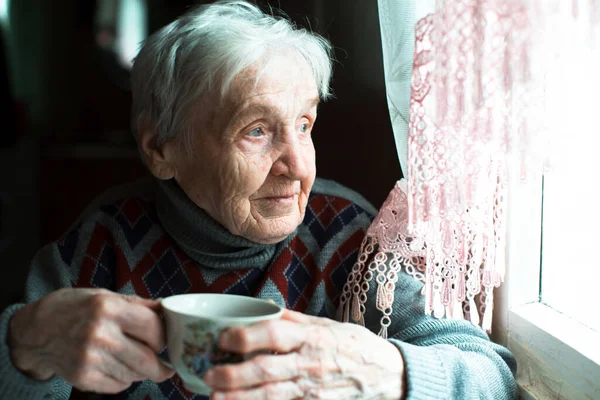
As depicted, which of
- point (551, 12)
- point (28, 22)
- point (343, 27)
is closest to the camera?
point (551, 12)

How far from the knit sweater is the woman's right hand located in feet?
0.97

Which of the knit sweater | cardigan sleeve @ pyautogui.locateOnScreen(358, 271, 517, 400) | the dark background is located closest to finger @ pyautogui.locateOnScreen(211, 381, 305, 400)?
cardigan sleeve @ pyautogui.locateOnScreen(358, 271, 517, 400)

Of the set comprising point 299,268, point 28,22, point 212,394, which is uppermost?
point 28,22

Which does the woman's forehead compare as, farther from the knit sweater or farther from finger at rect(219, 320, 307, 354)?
finger at rect(219, 320, 307, 354)

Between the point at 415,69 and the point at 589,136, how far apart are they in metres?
0.26

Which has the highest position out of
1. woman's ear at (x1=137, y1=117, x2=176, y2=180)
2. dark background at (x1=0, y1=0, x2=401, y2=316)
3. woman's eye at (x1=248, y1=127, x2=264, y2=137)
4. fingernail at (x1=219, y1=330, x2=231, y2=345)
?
woman's eye at (x1=248, y1=127, x2=264, y2=137)

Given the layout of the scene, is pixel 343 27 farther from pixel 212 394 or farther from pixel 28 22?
pixel 28 22

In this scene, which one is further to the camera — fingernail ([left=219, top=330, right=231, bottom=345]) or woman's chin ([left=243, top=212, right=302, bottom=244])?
woman's chin ([left=243, top=212, right=302, bottom=244])

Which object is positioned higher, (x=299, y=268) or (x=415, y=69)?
(x=415, y=69)

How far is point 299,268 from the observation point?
4.58 ft

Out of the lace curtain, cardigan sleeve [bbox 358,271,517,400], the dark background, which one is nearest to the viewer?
the lace curtain

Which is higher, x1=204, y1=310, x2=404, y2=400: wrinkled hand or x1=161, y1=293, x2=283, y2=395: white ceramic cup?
x1=161, y1=293, x2=283, y2=395: white ceramic cup

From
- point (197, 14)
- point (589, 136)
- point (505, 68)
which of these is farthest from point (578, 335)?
point (197, 14)

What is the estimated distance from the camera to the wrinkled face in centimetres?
120
